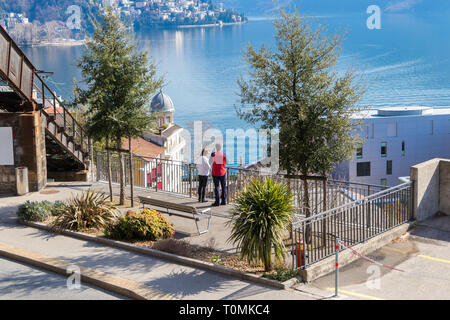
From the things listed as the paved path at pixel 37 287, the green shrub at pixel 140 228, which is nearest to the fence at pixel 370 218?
the green shrub at pixel 140 228

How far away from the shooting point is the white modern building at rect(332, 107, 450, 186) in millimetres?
88500

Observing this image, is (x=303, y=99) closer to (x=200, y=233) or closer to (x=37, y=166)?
(x=200, y=233)

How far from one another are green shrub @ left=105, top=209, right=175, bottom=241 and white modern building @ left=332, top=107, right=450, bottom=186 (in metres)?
75.8

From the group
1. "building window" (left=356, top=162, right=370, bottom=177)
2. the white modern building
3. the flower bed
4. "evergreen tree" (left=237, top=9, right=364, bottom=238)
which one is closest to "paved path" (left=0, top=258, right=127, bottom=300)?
the flower bed

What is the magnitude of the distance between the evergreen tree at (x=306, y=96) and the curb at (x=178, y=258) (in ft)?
11.2

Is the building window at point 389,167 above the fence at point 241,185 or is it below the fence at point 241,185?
below

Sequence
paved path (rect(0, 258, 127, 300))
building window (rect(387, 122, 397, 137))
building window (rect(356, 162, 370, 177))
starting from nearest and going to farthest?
paved path (rect(0, 258, 127, 300)) → building window (rect(387, 122, 397, 137)) → building window (rect(356, 162, 370, 177))

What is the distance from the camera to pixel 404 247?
11570 millimetres

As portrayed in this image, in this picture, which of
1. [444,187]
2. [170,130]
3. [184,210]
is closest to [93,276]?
[184,210]

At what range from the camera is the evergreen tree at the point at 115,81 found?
591 inches

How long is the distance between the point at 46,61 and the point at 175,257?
202349 millimetres

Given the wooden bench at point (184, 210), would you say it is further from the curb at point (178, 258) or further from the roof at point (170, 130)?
the roof at point (170, 130)

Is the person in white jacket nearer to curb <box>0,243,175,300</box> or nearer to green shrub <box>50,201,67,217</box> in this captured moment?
green shrub <box>50,201,67,217</box>
